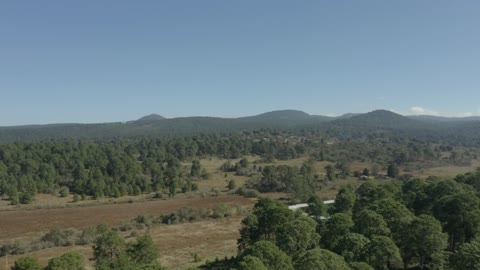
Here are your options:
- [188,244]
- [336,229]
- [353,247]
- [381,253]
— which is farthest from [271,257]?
[188,244]

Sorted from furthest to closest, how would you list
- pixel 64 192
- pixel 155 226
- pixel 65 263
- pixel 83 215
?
pixel 64 192 < pixel 83 215 < pixel 155 226 < pixel 65 263

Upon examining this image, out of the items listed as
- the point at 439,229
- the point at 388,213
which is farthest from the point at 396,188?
the point at 439,229

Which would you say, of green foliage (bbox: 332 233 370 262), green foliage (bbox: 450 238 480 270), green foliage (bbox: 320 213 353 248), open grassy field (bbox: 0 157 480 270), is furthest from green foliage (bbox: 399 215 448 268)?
open grassy field (bbox: 0 157 480 270)

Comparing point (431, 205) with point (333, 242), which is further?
point (431, 205)

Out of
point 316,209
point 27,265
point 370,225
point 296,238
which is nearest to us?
point 27,265

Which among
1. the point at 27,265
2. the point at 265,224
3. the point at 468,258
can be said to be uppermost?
the point at 468,258

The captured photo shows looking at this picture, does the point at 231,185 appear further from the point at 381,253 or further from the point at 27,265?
the point at 381,253

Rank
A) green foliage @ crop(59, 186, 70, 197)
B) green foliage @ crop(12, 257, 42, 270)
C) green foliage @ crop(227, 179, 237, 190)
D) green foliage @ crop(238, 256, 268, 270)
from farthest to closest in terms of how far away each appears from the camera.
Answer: green foliage @ crop(227, 179, 237, 190) → green foliage @ crop(59, 186, 70, 197) → green foliage @ crop(12, 257, 42, 270) → green foliage @ crop(238, 256, 268, 270)

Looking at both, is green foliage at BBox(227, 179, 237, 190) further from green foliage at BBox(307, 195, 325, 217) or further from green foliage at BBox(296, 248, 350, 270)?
green foliage at BBox(296, 248, 350, 270)

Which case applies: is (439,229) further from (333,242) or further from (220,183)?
(220,183)
